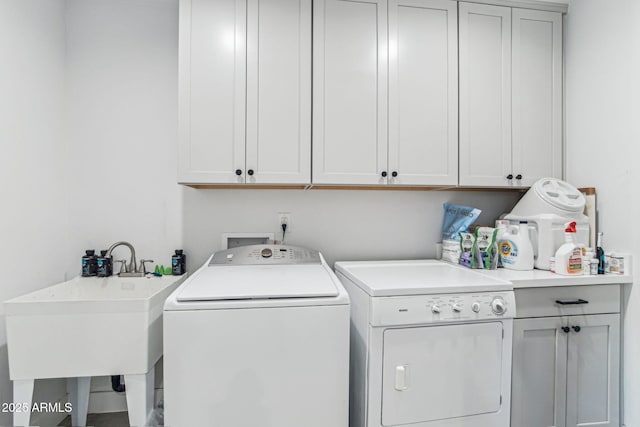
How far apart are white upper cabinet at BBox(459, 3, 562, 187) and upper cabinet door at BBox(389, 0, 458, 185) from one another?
0.07 m

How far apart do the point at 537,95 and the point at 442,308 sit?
4.99ft

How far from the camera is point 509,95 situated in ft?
6.31

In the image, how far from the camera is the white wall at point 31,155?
1.51m

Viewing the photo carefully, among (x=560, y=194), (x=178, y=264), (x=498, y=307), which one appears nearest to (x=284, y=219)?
(x=178, y=264)

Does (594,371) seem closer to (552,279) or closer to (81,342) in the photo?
(552,279)

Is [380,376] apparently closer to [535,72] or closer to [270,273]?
[270,273]

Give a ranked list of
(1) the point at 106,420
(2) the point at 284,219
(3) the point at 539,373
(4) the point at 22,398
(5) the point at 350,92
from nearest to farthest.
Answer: (4) the point at 22,398, (3) the point at 539,373, (5) the point at 350,92, (1) the point at 106,420, (2) the point at 284,219

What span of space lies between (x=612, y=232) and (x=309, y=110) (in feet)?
5.80

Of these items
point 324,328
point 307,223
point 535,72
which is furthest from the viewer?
point 307,223

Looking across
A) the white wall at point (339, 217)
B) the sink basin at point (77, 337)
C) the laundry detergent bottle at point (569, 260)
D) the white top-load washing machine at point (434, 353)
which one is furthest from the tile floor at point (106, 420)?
the laundry detergent bottle at point (569, 260)

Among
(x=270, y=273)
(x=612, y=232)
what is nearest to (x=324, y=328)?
(x=270, y=273)

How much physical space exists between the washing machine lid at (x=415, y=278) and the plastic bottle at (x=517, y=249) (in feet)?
0.76

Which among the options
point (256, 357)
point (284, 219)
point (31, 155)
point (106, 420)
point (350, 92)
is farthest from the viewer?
point (284, 219)

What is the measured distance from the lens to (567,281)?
5.12 feet
